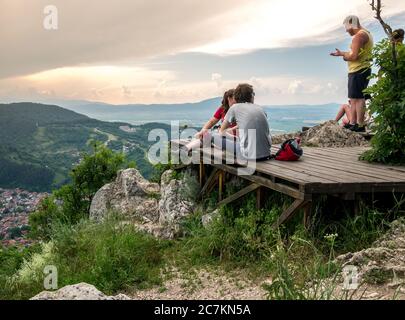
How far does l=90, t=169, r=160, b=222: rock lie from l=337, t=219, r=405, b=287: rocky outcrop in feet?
17.0

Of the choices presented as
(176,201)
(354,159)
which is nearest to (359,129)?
(354,159)

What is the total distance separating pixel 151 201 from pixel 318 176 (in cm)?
517

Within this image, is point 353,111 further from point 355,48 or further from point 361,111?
point 355,48

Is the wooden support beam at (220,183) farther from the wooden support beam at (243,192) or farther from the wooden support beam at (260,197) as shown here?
the wooden support beam at (260,197)

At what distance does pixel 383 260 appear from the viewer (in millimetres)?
5281

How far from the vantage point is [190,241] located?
7762 millimetres

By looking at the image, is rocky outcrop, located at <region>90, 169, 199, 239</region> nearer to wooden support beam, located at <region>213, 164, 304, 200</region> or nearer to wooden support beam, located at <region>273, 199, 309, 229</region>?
wooden support beam, located at <region>213, 164, 304, 200</region>

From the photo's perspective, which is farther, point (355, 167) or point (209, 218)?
point (209, 218)

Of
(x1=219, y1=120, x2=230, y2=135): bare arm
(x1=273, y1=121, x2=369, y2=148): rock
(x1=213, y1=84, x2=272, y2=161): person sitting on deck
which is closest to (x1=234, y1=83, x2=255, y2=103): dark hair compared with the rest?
(x1=213, y1=84, x2=272, y2=161): person sitting on deck

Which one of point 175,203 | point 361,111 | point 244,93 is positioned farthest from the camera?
point 361,111

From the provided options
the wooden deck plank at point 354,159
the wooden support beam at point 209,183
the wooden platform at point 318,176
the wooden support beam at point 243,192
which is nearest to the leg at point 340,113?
the wooden deck plank at point 354,159

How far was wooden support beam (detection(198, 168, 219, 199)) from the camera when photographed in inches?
386

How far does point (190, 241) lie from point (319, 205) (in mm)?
2073

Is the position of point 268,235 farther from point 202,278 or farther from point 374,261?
point 374,261
